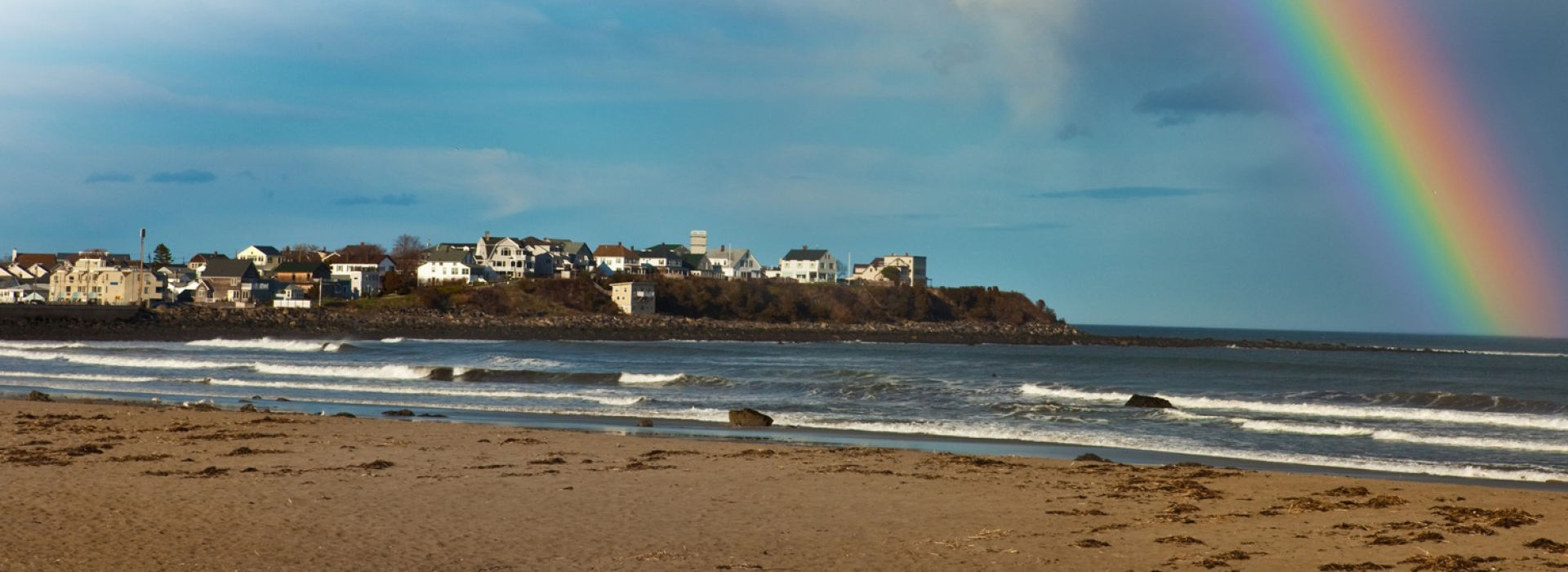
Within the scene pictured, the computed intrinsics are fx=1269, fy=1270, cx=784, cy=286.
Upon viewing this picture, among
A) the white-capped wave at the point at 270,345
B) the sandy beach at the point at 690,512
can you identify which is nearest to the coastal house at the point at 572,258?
the white-capped wave at the point at 270,345

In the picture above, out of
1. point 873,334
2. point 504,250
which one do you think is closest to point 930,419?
point 873,334

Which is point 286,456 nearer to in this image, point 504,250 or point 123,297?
point 123,297

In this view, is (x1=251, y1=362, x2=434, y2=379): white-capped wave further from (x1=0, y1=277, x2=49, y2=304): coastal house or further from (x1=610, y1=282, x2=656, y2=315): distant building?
(x1=0, y1=277, x2=49, y2=304): coastal house

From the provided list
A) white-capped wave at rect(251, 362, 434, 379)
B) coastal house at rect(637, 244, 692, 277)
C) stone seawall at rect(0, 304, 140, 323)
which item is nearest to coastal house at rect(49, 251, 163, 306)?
stone seawall at rect(0, 304, 140, 323)

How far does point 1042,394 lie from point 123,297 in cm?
11716

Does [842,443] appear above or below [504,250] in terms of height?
below

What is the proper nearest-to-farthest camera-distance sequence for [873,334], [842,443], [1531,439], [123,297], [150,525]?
[150,525] < [842,443] < [1531,439] < [873,334] < [123,297]

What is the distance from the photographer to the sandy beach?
10141mm

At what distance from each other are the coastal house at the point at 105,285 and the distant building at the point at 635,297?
45.9 meters

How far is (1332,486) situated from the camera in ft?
52.0

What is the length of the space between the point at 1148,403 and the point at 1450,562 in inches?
855

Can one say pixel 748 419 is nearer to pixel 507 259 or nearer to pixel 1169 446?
pixel 1169 446

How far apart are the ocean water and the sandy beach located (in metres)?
4.68

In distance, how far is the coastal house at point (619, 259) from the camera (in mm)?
164750
